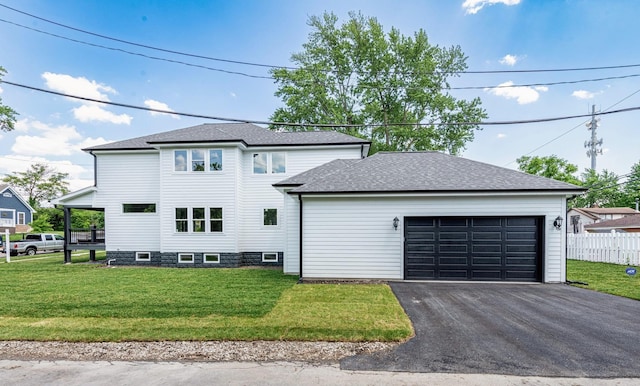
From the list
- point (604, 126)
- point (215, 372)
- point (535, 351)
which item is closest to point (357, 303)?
point (535, 351)

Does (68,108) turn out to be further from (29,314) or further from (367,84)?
(367,84)

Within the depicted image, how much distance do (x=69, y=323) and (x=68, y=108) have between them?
2052 cm

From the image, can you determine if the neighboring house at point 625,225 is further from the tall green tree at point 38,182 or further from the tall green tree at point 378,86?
the tall green tree at point 38,182

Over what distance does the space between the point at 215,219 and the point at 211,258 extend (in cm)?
173

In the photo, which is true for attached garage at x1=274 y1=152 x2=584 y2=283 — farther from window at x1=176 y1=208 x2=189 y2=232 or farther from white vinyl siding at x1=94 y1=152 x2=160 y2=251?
white vinyl siding at x1=94 y1=152 x2=160 y2=251

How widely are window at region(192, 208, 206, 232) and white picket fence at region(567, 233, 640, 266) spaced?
18028 millimetres

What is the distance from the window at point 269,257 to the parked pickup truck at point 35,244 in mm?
17621

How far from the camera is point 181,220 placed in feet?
40.8

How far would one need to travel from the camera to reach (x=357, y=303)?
6227mm

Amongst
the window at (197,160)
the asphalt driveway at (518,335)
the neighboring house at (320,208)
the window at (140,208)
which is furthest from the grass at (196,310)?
the window at (197,160)

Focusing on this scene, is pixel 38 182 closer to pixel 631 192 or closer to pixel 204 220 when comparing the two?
pixel 204 220

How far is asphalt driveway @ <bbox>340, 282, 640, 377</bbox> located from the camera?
3.48 metres

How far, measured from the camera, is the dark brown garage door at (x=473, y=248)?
864cm

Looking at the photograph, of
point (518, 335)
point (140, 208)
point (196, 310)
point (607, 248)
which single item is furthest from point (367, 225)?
point (607, 248)
